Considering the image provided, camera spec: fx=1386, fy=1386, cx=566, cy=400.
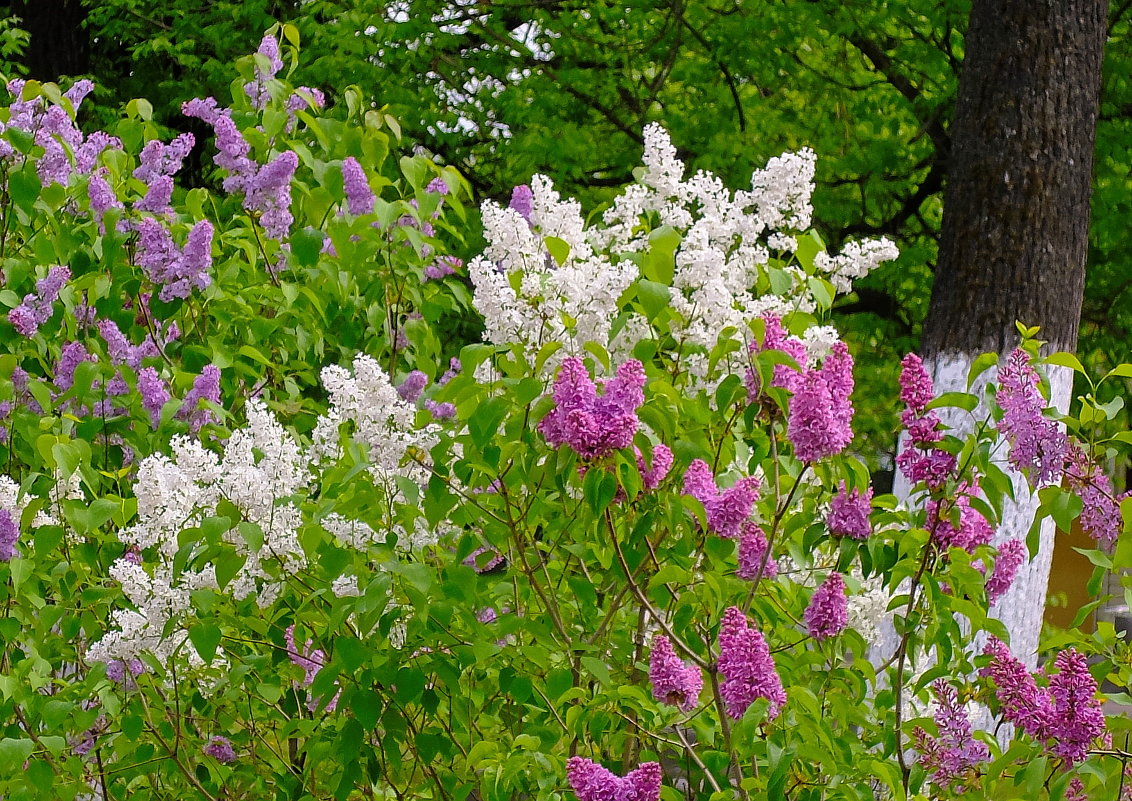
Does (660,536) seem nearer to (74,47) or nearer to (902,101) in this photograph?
(902,101)

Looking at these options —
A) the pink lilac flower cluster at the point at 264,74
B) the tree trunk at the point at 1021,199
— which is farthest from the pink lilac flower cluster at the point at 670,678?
the tree trunk at the point at 1021,199

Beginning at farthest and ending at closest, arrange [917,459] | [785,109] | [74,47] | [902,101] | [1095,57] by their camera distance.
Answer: [74,47]
[785,109]
[902,101]
[1095,57]
[917,459]

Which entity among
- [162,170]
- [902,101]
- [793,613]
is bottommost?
[793,613]

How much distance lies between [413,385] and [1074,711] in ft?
6.02

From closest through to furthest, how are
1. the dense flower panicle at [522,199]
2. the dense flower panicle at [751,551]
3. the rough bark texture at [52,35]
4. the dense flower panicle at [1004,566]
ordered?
the dense flower panicle at [751,551], the dense flower panicle at [1004,566], the dense flower panicle at [522,199], the rough bark texture at [52,35]

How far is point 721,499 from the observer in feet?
8.52

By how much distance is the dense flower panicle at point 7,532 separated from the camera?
3.10 meters

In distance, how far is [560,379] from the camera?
2355mm

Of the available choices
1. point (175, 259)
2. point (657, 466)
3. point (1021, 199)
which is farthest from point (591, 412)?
point (1021, 199)

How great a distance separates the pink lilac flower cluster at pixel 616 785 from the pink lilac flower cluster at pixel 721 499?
485 millimetres

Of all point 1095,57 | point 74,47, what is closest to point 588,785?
point 1095,57

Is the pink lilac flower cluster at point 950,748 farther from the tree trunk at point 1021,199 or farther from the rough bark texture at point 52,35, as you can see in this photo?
the rough bark texture at point 52,35

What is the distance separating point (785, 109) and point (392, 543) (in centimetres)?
798

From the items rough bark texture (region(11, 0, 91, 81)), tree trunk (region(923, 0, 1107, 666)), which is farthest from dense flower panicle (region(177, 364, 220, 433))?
rough bark texture (region(11, 0, 91, 81))
